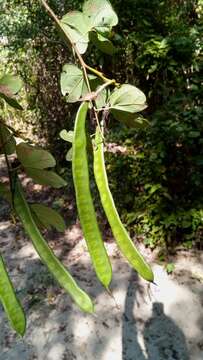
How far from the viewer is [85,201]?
1.14ft

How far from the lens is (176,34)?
129 inches

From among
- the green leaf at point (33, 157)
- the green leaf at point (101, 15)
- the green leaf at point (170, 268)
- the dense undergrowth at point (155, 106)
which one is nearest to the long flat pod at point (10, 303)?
the green leaf at point (33, 157)

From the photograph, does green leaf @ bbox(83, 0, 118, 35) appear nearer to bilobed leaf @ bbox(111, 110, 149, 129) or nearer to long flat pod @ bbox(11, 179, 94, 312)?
bilobed leaf @ bbox(111, 110, 149, 129)

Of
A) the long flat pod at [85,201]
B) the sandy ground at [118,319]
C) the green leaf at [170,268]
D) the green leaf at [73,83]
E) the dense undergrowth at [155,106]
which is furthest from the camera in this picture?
the dense undergrowth at [155,106]

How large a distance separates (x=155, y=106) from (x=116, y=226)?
3342 mm

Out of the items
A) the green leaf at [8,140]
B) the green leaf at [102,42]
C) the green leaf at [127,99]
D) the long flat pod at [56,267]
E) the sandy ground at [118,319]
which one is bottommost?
the sandy ground at [118,319]

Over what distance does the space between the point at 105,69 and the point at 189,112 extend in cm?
139

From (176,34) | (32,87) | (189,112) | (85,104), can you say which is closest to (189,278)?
(189,112)

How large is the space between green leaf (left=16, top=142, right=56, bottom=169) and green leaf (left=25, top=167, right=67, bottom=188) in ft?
0.03

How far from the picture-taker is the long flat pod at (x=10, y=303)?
36cm

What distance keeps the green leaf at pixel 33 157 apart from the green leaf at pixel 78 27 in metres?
0.12

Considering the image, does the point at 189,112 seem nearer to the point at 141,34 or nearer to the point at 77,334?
the point at 141,34

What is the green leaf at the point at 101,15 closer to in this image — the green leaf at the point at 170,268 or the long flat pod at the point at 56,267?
the long flat pod at the point at 56,267

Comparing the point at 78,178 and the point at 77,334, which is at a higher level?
the point at 78,178
